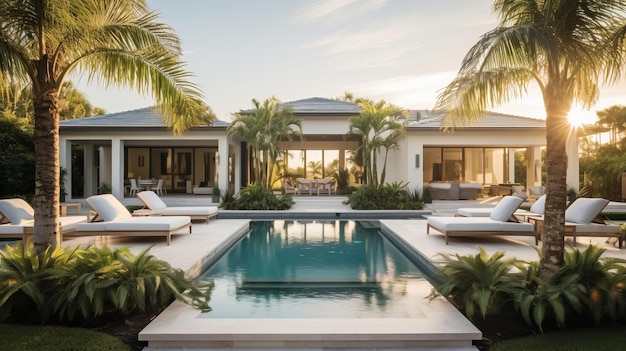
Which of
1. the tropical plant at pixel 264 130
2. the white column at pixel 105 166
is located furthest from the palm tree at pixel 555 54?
the white column at pixel 105 166

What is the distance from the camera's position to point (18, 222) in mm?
8781

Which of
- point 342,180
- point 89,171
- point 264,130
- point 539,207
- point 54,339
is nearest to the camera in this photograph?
point 54,339

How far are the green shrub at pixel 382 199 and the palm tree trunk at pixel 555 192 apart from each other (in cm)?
1209

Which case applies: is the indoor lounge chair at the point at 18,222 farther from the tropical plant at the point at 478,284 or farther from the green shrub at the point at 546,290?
the green shrub at the point at 546,290

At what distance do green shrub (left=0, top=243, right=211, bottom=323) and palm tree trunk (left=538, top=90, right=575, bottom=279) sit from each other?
4145 millimetres

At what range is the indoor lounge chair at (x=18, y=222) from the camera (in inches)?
332

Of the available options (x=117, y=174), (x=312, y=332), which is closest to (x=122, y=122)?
(x=117, y=174)

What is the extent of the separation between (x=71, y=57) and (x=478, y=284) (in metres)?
6.21

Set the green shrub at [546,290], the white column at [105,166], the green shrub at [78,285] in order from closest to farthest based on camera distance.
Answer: the green shrub at [546,290]
the green shrub at [78,285]
the white column at [105,166]

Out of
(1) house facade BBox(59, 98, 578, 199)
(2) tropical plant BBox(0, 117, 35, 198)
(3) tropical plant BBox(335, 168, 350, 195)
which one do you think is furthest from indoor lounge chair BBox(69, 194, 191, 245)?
(3) tropical plant BBox(335, 168, 350, 195)

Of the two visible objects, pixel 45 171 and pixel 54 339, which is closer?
pixel 54 339

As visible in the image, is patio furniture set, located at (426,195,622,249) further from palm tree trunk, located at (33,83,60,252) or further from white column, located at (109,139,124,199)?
white column, located at (109,139,124,199)

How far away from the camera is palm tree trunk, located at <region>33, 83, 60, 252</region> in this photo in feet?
17.5

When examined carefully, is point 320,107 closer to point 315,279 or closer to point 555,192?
point 315,279
